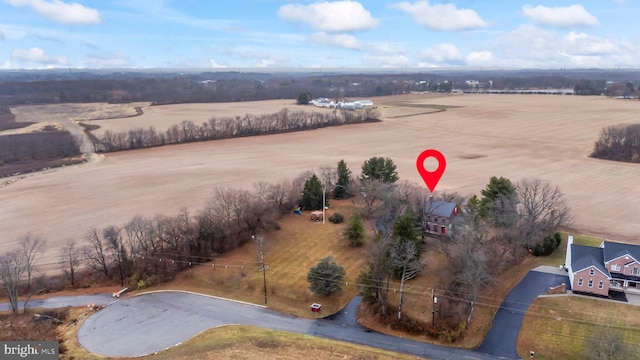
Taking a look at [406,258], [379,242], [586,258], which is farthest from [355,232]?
[586,258]

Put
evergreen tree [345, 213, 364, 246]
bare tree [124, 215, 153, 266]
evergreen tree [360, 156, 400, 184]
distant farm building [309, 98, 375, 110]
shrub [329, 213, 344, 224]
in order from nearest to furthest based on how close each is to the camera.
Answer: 1. bare tree [124, 215, 153, 266]
2. evergreen tree [345, 213, 364, 246]
3. shrub [329, 213, 344, 224]
4. evergreen tree [360, 156, 400, 184]
5. distant farm building [309, 98, 375, 110]

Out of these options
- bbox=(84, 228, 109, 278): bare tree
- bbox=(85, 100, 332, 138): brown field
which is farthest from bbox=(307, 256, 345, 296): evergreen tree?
bbox=(85, 100, 332, 138): brown field

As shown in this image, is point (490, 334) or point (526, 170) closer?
point (490, 334)

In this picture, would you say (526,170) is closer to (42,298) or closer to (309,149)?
(309,149)

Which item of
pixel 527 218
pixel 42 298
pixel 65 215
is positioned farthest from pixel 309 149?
pixel 42 298

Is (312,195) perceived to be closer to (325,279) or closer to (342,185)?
(342,185)

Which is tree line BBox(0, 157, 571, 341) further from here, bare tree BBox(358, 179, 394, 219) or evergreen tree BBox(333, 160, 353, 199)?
evergreen tree BBox(333, 160, 353, 199)

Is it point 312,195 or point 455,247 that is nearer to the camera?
point 455,247
